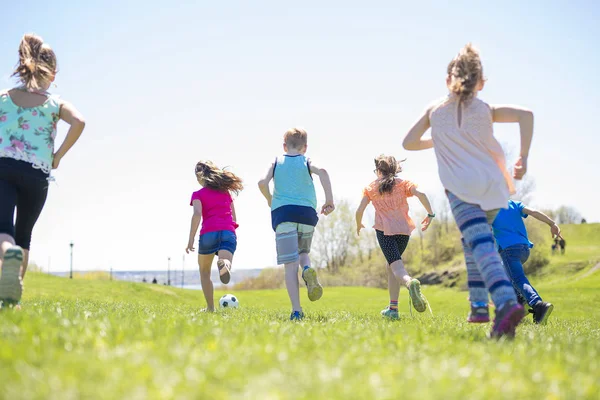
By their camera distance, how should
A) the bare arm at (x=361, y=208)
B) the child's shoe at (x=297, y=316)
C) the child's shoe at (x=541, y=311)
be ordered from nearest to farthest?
the child's shoe at (x=297, y=316), the child's shoe at (x=541, y=311), the bare arm at (x=361, y=208)

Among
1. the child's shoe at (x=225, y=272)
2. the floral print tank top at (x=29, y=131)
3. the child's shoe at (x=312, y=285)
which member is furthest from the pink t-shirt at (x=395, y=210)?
the floral print tank top at (x=29, y=131)

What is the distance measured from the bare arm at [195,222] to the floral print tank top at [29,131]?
10.4 ft

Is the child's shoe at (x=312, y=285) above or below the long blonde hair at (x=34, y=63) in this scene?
below

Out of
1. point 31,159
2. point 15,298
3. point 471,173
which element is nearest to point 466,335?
point 471,173

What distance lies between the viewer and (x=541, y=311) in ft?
28.2

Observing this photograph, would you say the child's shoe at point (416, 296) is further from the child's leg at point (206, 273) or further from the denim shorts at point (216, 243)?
the child's leg at point (206, 273)

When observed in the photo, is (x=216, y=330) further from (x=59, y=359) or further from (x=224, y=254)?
(x=224, y=254)

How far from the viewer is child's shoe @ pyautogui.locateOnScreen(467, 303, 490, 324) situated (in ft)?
18.4

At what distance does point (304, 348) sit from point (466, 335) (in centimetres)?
214

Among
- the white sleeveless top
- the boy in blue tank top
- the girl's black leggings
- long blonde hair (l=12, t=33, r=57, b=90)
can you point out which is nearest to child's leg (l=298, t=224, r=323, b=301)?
the boy in blue tank top

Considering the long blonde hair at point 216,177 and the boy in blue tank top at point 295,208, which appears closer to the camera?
the boy in blue tank top at point 295,208

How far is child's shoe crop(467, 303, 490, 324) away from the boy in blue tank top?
2542 millimetres

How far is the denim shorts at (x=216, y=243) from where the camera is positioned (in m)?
8.93

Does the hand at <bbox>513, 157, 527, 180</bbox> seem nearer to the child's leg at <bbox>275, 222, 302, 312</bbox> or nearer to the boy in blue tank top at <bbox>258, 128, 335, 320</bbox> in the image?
the boy in blue tank top at <bbox>258, 128, 335, 320</bbox>
